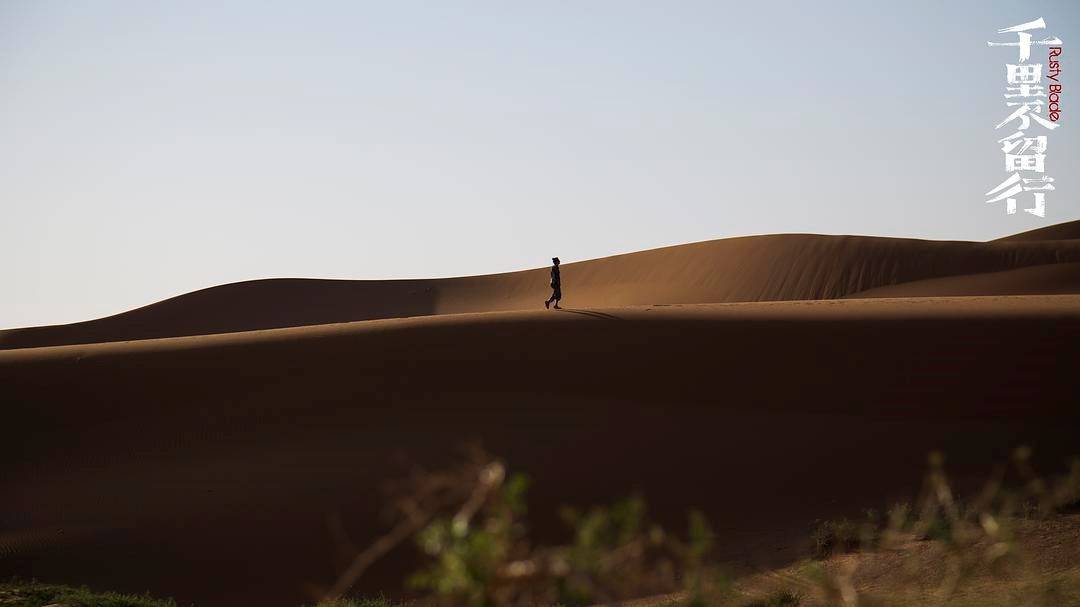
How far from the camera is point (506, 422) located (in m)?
17.7

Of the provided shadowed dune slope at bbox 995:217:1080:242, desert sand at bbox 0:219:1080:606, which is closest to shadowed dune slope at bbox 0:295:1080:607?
desert sand at bbox 0:219:1080:606

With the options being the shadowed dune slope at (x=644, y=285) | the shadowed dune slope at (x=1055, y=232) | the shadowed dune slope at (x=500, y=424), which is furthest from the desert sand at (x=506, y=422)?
the shadowed dune slope at (x=1055, y=232)

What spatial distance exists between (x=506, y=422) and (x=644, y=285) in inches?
1753

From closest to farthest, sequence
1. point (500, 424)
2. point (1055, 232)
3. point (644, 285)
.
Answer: point (500, 424), point (644, 285), point (1055, 232)

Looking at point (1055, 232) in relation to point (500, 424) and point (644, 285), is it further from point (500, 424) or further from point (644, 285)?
point (500, 424)

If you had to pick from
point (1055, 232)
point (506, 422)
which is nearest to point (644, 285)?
point (1055, 232)

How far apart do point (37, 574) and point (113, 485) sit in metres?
2.92

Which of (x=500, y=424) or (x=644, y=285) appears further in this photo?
(x=644, y=285)

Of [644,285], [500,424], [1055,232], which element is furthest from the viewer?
[1055,232]

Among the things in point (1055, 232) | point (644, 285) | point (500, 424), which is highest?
point (1055, 232)

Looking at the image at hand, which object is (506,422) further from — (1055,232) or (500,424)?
(1055,232)

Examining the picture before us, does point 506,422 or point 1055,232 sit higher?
point 1055,232

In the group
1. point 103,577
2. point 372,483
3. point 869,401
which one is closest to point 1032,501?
point 869,401

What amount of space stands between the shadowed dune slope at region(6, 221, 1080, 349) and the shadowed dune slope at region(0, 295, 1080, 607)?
2943 cm
